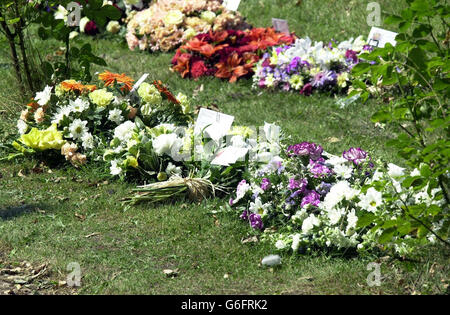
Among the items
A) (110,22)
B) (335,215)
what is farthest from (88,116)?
(110,22)

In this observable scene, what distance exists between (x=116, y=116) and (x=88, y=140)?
1.03 feet

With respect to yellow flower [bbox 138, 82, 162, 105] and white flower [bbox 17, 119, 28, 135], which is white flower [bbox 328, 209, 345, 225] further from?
white flower [bbox 17, 119, 28, 135]

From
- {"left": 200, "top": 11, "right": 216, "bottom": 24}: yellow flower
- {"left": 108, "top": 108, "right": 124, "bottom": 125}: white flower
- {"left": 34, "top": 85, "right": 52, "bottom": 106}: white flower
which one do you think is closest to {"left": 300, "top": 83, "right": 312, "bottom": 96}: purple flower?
{"left": 200, "top": 11, "right": 216, "bottom": 24}: yellow flower

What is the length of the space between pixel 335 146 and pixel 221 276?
2492 mm

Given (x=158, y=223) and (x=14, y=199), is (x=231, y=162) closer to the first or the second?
(x=158, y=223)

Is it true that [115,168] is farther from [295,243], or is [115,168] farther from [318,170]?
[295,243]

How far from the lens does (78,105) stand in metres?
5.68

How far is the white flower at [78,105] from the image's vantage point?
5660mm

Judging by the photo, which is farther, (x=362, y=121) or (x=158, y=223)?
(x=362, y=121)

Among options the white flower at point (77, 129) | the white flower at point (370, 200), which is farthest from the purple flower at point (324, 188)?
the white flower at point (77, 129)

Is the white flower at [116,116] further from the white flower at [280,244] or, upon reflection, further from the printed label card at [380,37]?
the printed label card at [380,37]

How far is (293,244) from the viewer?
4.05 meters

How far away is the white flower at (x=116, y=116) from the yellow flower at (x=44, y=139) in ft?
1.45
